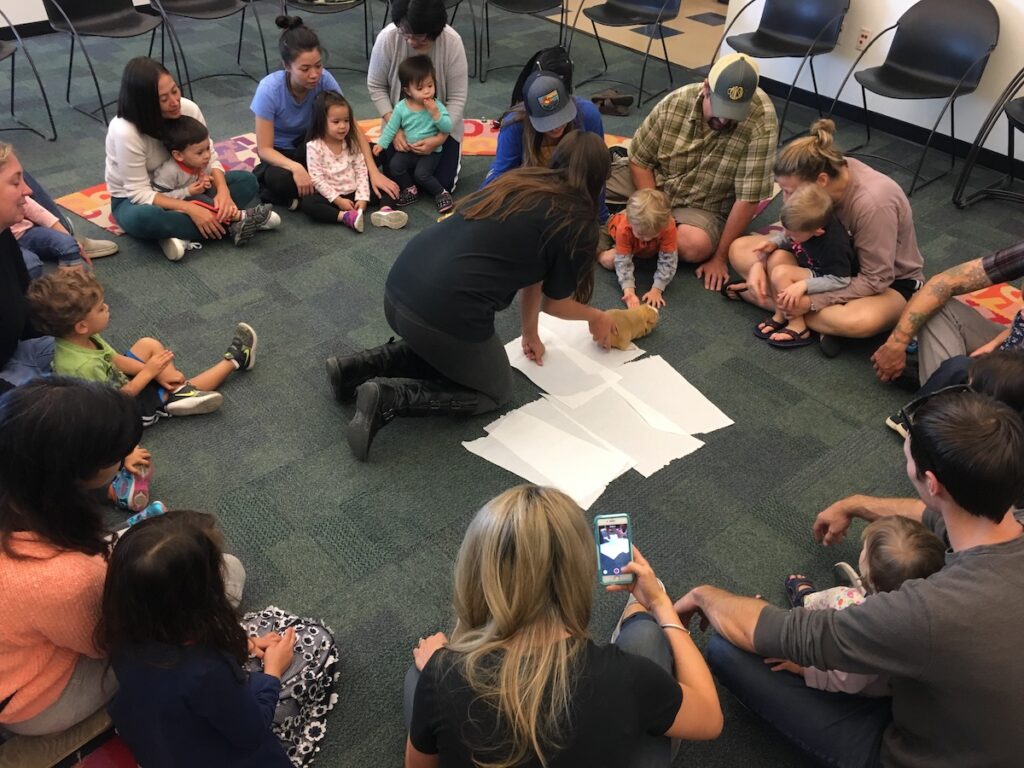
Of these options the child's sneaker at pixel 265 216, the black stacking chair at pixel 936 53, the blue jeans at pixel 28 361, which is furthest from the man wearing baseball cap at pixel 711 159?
the blue jeans at pixel 28 361

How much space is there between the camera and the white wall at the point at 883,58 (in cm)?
382

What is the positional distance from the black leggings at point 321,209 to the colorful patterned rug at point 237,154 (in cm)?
55

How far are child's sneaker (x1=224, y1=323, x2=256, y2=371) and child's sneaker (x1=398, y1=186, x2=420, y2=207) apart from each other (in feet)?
4.07

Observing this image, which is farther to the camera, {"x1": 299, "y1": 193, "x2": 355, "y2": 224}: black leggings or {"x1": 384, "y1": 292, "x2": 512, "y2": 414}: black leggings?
{"x1": 299, "y1": 193, "x2": 355, "y2": 224}: black leggings

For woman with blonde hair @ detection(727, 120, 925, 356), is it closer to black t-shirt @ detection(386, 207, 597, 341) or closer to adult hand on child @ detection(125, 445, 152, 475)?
black t-shirt @ detection(386, 207, 597, 341)

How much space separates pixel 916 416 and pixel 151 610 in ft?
4.48

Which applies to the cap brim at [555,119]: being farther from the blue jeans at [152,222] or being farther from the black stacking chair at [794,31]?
the black stacking chair at [794,31]

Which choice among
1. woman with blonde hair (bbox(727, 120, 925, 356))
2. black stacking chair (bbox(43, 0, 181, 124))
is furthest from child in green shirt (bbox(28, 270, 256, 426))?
black stacking chair (bbox(43, 0, 181, 124))

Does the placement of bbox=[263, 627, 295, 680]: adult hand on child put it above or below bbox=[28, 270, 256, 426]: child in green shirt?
below

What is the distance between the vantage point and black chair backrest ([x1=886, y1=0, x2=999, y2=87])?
3.75 m

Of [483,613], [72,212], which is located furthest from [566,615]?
[72,212]

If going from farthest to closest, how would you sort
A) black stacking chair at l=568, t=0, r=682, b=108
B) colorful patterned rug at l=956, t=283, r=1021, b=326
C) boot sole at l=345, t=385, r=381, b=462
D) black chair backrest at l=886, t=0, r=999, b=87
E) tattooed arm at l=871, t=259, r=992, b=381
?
black stacking chair at l=568, t=0, r=682, b=108 → black chair backrest at l=886, t=0, r=999, b=87 → colorful patterned rug at l=956, t=283, r=1021, b=326 → tattooed arm at l=871, t=259, r=992, b=381 → boot sole at l=345, t=385, r=381, b=462

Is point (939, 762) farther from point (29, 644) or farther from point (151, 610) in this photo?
point (29, 644)

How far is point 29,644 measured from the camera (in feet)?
4.23
